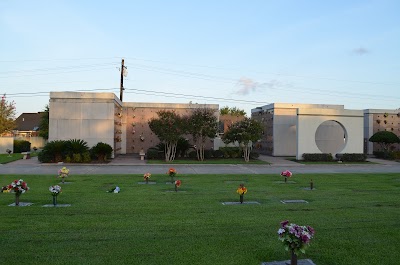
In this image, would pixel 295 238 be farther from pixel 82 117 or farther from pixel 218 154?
pixel 82 117

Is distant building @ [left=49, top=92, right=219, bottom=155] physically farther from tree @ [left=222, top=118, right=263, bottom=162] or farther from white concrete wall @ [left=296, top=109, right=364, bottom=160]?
white concrete wall @ [left=296, top=109, right=364, bottom=160]

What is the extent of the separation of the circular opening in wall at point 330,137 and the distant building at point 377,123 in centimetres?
444

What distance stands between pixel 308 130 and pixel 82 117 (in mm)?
17205

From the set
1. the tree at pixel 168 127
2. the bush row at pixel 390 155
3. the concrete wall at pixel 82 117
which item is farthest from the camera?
the bush row at pixel 390 155

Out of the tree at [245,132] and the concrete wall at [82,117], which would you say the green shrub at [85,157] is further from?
the tree at [245,132]

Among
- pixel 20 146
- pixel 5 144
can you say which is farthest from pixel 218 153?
pixel 5 144

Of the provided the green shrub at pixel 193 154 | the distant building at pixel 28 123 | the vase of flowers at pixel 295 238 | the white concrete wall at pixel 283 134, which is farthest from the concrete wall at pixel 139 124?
the distant building at pixel 28 123

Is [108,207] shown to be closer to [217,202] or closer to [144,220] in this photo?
[144,220]

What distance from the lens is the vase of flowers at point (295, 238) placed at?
5.17 meters

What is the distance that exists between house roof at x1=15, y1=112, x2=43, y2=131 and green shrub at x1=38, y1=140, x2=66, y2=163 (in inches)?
1425

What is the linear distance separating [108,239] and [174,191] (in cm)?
617

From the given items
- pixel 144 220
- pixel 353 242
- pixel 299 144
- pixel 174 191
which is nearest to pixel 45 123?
pixel 299 144

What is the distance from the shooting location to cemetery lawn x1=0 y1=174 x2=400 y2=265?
5.86 metres

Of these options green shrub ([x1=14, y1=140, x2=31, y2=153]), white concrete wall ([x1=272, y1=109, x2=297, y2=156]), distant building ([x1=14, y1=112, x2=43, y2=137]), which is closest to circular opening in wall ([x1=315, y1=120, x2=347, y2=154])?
white concrete wall ([x1=272, y1=109, x2=297, y2=156])
